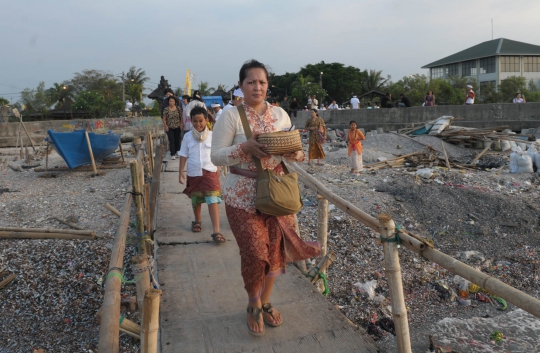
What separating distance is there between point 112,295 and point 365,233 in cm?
469

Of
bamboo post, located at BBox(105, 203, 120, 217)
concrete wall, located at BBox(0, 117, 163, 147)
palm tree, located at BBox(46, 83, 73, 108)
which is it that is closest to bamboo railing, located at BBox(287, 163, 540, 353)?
bamboo post, located at BBox(105, 203, 120, 217)

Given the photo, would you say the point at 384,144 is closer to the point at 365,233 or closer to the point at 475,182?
the point at 475,182

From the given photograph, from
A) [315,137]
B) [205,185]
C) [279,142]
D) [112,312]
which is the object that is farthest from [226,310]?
[315,137]

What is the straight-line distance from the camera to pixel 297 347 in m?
2.64

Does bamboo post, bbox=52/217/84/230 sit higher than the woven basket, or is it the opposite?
the woven basket

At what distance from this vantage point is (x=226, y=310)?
310cm

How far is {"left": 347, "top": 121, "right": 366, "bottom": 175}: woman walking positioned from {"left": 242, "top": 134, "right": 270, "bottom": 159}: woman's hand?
8.26 metres

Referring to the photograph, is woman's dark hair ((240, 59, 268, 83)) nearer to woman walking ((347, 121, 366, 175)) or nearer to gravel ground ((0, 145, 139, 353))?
gravel ground ((0, 145, 139, 353))

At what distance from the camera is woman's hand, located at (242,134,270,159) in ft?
7.90

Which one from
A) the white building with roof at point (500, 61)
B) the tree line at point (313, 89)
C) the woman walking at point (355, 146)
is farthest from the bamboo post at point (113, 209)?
the white building with roof at point (500, 61)

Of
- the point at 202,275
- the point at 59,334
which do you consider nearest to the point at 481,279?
the point at 202,275

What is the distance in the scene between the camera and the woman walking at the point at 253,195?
102 inches

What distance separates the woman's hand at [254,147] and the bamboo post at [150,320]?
92 centimetres

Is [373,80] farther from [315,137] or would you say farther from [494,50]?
[315,137]
